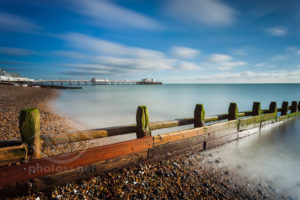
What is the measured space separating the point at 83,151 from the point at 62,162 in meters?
0.38

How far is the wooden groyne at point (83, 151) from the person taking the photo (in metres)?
2.34

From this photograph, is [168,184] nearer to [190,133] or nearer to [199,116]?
[190,133]

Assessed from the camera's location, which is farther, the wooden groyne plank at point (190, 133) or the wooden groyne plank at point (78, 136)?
the wooden groyne plank at point (190, 133)

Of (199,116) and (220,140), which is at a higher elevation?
(199,116)

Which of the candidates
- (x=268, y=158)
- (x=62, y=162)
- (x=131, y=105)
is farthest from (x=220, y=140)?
(x=131, y=105)

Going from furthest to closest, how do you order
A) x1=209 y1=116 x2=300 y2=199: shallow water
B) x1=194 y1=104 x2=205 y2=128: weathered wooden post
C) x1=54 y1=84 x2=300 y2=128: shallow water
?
1. x1=54 y1=84 x2=300 y2=128: shallow water
2. x1=194 y1=104 x2=205 y2=128: weathered wooden post
3. x1=209 y1=116 x2=300 y2=199: shallow water

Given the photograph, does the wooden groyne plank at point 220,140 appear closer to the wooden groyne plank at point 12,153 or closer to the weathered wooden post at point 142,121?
the weathered wooden post at point 142,121

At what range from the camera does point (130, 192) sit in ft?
9.76

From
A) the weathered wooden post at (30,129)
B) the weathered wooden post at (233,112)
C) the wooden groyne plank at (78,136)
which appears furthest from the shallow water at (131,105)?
the weathered wooden post at (233,112)

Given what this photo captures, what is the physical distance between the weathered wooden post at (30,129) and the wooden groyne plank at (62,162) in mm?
212

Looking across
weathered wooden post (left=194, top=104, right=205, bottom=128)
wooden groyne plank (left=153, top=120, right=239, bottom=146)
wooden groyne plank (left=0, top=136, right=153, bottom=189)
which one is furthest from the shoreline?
weathered wooden post (left=194, top=104, right=205, bottom=128)

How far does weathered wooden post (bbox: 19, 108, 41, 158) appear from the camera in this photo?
2336 millimetres

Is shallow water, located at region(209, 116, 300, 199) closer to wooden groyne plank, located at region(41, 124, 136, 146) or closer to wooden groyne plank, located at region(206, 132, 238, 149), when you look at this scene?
wooden groyne plank, located at region(206, 132, 238, 149)

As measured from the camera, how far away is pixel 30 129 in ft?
7.78
